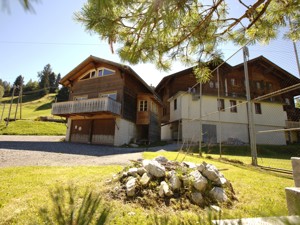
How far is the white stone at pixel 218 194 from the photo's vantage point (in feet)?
10.3

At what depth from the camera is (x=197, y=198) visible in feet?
10.2

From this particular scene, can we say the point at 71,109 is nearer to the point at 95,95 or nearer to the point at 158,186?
the point at 95,95

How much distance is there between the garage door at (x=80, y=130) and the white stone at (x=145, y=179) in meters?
13.6

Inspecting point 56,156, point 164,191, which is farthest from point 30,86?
point 164,191

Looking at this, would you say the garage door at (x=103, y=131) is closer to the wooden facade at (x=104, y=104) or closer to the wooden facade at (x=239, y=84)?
the wooden facade at (x=104, y=104)

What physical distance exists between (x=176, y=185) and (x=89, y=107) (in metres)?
12.6

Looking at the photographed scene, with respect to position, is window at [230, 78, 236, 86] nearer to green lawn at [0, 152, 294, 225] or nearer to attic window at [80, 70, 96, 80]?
attic window at [80, 70, 96, 80]

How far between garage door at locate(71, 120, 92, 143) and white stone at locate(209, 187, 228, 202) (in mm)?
14379

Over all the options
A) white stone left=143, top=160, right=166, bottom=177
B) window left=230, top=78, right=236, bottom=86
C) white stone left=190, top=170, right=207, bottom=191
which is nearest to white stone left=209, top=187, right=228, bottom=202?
white stone left=190, top=170, right=207, bottom=191

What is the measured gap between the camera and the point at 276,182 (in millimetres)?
4266

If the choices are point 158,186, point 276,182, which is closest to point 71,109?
point 158,186

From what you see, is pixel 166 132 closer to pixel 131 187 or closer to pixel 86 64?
pixel 86 64

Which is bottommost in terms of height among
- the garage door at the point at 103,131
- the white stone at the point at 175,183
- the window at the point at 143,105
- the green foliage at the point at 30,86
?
the white stone at the point at 175,183

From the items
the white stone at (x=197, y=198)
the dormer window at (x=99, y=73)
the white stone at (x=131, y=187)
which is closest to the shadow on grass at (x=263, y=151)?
the white stone at (x=197, y=198)
